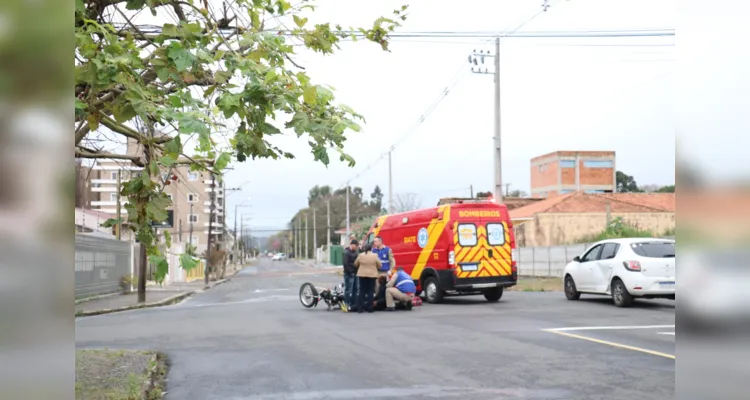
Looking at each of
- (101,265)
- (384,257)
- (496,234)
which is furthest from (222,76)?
(101,265)

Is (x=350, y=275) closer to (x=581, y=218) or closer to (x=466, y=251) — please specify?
(x=466, y=251)

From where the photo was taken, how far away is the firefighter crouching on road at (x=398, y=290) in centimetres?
1556

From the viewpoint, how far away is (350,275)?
15711 millimetres

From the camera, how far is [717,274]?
1.48 m

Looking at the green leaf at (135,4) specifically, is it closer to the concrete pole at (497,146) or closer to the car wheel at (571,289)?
the car wheel at (571,289)

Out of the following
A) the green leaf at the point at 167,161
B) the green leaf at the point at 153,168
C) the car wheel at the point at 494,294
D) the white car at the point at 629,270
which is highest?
the green leaf at the point at 167,161

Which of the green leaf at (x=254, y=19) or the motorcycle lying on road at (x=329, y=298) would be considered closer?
the green leaf at (x=254, y=19)

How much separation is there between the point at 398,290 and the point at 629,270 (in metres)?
5.19

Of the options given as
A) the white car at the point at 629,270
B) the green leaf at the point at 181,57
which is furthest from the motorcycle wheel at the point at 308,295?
the green leaf at the point at 181,57

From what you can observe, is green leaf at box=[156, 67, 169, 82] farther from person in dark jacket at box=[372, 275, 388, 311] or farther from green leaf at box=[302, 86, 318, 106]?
person in dark jacket at box=[372, 275, 388, 311]

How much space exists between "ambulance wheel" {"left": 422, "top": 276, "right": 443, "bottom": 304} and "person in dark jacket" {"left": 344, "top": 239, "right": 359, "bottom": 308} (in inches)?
109

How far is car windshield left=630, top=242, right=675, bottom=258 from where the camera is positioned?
13.7 metres

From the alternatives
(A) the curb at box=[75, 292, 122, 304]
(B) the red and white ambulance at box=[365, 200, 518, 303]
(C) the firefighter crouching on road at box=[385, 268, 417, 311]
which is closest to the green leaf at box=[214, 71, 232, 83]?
(C) the firefighter crouching on road at box=[385, 268, 417, 311]

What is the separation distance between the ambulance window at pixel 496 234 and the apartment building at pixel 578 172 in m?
43.9
